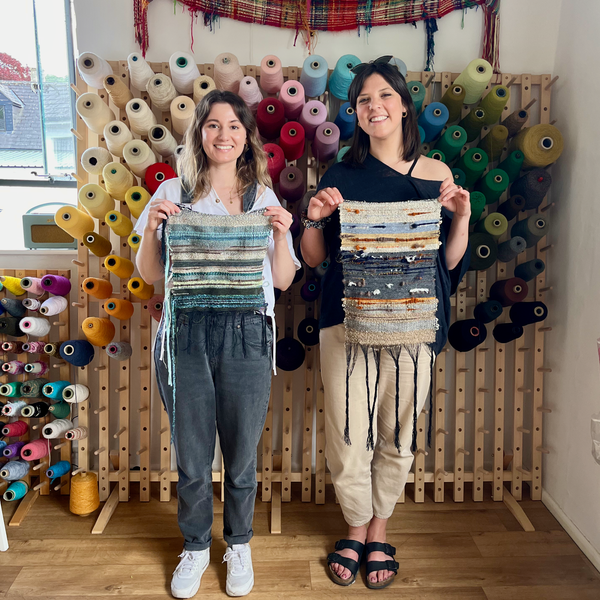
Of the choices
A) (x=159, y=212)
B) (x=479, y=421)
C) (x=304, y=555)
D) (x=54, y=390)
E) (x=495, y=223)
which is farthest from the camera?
(x=479, y=421)

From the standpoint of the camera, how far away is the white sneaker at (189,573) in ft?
4.75

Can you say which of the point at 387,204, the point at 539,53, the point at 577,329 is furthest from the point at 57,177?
the point at 577,329

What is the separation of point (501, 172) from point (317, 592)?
1.62 m

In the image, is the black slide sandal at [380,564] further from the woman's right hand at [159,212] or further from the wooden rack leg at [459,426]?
the woman's right hand at [159,212]

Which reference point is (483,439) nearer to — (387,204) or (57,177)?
(387,204)

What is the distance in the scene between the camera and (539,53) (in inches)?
78.0

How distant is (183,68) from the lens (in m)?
1.71

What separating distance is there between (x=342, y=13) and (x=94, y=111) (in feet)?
3.55

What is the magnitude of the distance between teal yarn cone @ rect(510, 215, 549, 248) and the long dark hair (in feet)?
2.16

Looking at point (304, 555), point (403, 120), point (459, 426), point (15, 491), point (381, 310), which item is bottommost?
point (304, 555)

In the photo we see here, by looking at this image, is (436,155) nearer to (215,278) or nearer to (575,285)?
(575,285)

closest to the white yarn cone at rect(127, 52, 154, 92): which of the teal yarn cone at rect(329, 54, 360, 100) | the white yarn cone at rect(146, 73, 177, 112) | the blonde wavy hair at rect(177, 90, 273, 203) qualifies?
the white yarn cone at rect(146, 73, 177, 112)

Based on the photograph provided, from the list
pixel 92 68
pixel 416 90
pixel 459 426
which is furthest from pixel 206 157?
pixel 459 426

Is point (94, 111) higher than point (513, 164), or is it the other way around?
point (94, 111)
